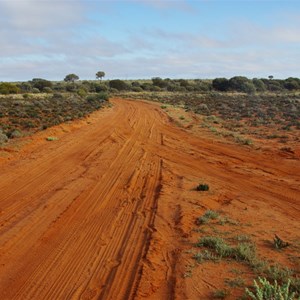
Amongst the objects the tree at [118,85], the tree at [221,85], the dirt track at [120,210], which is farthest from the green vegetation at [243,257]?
the tree at [118,85]

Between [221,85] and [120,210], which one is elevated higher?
[221,85]

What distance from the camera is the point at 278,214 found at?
920cm

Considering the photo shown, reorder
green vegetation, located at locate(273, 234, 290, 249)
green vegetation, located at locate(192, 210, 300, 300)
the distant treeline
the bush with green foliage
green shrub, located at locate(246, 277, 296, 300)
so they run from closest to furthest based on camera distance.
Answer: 1. green shrub, located at locate(246, 277, 296, 300)
2. green vegetation, located at locate(192, 210, 300, 300)
3. green vegetation, located at locate(273, 234, 290, 249)
4. the bush with green foliage
5. the distant treeline

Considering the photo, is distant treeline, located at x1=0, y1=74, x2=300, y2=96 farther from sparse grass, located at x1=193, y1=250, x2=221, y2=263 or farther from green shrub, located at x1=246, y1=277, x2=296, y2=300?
green shrub, located at x1=246, y1=277, x2=296, y2=300

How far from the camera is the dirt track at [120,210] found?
6023mm

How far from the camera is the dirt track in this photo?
6.02m

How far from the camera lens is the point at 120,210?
934cm

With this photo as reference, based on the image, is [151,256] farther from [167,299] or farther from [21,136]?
[21,136]

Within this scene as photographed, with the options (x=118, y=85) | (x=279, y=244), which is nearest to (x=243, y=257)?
(x=279, y=244)

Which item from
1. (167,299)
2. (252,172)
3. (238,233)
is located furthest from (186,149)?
(167,299)

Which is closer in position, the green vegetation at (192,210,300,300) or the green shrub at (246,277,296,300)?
the green shrub at (246,277,296,300)

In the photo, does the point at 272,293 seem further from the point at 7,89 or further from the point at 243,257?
the point at 7,89

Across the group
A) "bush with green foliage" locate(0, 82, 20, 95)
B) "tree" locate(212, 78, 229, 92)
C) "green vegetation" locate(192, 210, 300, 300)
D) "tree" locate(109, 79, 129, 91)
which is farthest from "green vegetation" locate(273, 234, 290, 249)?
"tree" locate(109, 79, 129, 91)

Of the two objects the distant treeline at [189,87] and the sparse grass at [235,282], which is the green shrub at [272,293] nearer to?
the sparse grass at [235,282]
